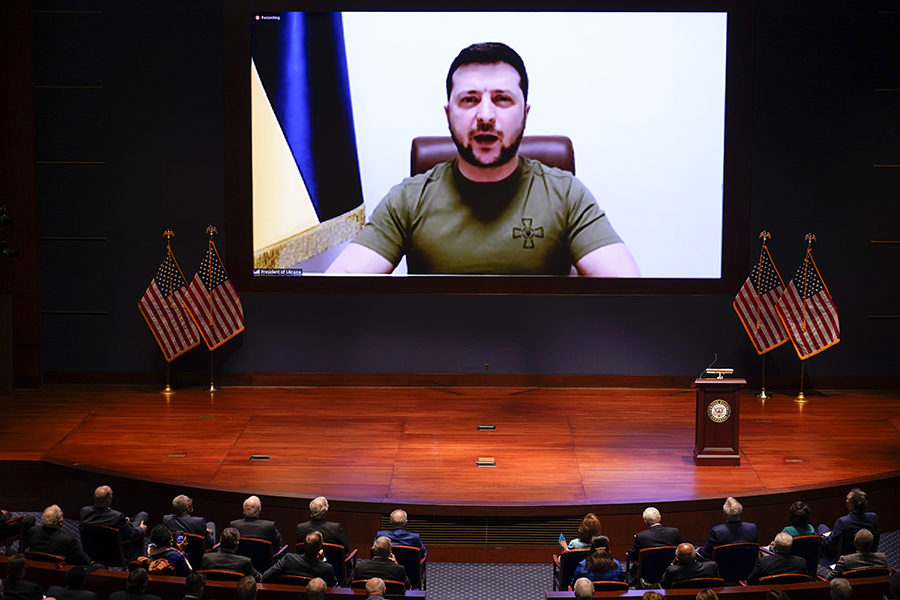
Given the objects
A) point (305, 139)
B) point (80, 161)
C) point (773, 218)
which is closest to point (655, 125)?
point (773, 218)

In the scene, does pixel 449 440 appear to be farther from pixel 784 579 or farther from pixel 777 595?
pixel 777 595

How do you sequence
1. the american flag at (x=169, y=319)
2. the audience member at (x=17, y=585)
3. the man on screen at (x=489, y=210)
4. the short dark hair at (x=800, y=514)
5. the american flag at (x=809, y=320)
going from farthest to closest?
1. the american flag at (x=169, y=319)
2. the man on screen at (x=489, y=210)
3. the american flag at (x=809, y=320)
4. the short dark hair at (x=800, y=514)
5. the audience member at (x=17, y=585)

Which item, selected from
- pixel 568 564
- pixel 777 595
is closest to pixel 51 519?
pixel 568 564

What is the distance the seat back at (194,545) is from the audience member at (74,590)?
1081mm

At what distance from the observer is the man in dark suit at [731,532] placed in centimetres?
526

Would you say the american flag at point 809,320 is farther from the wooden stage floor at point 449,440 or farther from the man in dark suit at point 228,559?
the man in dark suit at point 228,559

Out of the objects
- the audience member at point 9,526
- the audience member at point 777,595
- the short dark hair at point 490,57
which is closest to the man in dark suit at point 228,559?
the audience member at point 9,526

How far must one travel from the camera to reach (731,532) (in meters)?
5.27

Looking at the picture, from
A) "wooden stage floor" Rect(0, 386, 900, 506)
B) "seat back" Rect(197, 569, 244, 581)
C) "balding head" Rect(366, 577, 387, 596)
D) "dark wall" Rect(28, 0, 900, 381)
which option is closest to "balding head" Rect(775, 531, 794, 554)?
"wooden stage floor" Rect(0, 386, 900, 506)

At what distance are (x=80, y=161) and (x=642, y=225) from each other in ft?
18.4

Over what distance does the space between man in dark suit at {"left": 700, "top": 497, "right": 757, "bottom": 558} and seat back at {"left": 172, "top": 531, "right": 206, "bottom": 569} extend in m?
2.91

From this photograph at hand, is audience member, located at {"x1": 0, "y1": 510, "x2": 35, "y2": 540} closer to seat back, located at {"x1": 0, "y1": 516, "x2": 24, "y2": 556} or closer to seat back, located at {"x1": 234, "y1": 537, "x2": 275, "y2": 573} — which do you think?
seat back, located at {"x1": 0, "y1": 516, "x2": 24, "y2": 556}

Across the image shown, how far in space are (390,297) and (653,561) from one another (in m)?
4.67

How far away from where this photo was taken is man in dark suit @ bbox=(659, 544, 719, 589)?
4.72m
